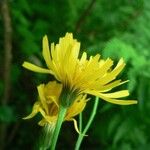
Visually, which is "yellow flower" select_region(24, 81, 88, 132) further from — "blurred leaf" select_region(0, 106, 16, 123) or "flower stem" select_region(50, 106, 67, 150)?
"blurred leaf" select_region(0, 106, 16, 123)

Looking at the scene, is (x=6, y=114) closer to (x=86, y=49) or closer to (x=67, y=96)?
(x=86, y=49)

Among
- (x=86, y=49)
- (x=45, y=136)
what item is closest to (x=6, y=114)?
(x=86, y=49)

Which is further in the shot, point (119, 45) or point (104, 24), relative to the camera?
point (104, 24)

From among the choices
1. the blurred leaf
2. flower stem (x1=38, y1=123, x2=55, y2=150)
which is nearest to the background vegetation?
the blurred leaf

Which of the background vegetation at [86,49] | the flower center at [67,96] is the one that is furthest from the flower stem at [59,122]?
the background vegetation at [86,49]

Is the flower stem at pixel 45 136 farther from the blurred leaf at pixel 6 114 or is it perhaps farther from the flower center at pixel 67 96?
the blurred leaf at pixel 6 114

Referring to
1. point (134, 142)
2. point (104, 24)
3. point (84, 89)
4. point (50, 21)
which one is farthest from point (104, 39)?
point (84, 89)

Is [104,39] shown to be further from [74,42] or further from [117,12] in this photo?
[74,42]
